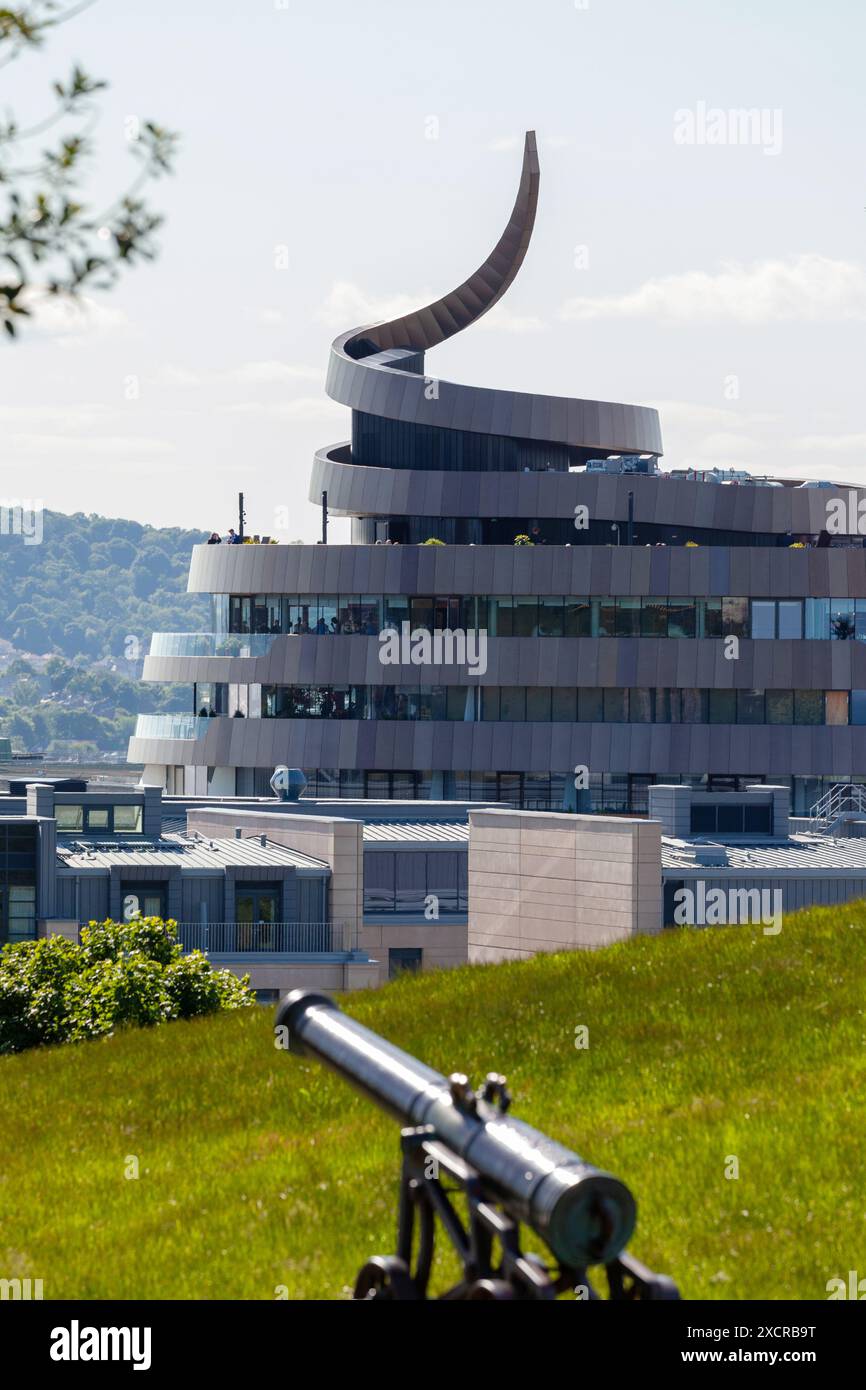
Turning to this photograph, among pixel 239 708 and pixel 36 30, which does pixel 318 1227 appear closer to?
pixel 36 30

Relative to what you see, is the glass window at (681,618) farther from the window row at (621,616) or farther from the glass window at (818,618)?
the glass window at (818,618)

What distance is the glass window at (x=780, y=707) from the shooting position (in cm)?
9869

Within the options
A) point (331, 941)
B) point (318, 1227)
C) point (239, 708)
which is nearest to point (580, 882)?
point (331, 941)

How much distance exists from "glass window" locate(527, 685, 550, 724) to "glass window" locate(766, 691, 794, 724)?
9.94m

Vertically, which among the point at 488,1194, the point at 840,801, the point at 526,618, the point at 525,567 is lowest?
the point at 840,801

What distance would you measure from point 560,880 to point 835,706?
151ft

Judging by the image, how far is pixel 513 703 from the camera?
99.8 meters

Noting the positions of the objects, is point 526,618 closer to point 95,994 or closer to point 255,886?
point 255,886

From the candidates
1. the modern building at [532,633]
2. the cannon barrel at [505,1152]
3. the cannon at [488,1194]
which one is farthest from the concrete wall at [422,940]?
the cannon at [488,1194]

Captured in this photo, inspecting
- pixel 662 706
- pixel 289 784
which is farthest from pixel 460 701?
pixel 289 784

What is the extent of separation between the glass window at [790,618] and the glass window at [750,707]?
3081 millimetres
